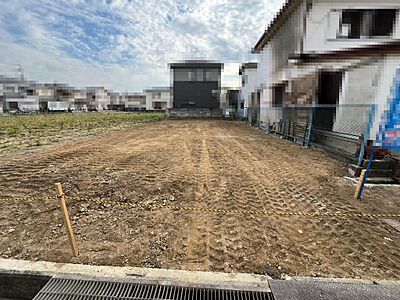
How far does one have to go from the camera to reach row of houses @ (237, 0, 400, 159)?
837 centimetres

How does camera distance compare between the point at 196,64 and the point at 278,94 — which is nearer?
the point at 278,94

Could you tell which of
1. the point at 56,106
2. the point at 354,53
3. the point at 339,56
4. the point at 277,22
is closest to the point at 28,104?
the point at 56,106

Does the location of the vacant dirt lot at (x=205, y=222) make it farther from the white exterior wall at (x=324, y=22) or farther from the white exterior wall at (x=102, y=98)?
the white exterior wall at (x=102, y=98)

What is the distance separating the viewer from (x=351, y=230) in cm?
329

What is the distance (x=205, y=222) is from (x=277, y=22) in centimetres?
1518

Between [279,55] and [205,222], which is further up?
[279,55]

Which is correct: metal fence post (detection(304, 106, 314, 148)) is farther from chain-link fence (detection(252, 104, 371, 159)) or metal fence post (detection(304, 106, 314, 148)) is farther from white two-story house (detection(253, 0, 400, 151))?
white two-story house (detection(253, 0, 400, 151))

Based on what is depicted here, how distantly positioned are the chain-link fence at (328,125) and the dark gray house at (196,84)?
20.5 metres

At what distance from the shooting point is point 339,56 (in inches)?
387

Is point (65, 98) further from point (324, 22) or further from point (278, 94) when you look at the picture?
point (324, 22)

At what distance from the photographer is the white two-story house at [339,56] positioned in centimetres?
841

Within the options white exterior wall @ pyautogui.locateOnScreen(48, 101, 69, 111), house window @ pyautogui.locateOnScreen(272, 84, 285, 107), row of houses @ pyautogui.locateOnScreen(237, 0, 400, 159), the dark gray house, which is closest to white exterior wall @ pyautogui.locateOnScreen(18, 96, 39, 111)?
white exterior wall @ pyautogui.locateOnScreen(48, 101, 69, 111)

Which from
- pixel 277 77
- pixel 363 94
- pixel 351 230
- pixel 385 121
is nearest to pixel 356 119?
pixel 363 94

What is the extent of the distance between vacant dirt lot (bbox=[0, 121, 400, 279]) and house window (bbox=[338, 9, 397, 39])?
8.75 metres
